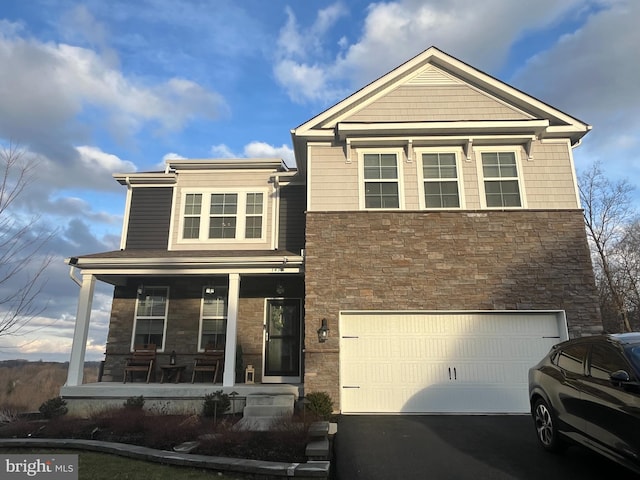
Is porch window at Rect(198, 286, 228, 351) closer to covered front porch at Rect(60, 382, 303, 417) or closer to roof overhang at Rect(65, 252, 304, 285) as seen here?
roof overhang at Rect(65, 252, 304, 285)

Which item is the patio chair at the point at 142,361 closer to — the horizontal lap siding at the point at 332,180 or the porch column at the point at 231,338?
the porch column at the point at 231,338

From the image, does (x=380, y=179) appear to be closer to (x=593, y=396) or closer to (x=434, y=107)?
(x=434, y=107)

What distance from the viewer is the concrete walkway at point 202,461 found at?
4945mm

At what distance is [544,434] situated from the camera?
555 cm

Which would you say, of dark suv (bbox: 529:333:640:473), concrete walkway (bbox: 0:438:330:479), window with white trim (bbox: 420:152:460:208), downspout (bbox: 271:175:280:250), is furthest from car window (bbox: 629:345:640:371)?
downspout (bbox: 271:175:280:250)

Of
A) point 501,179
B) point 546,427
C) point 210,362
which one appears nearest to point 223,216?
point 210,362

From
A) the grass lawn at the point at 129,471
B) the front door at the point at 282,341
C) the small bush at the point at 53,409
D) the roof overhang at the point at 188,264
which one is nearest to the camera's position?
the grass lawn at the point at 129,471

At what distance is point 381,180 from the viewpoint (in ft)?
33.8

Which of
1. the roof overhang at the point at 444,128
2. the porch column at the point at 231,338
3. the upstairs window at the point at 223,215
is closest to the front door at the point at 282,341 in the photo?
the porch column at the point at 231,338

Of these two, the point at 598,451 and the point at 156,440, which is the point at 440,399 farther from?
the point at 156,440

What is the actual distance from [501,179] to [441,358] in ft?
15.1

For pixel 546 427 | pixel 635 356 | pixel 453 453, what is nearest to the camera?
pixel 635 356

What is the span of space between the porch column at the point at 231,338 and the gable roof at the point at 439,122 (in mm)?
3957

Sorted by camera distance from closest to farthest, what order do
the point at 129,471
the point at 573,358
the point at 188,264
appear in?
the point at 573,358
the point at 129,471
the point at 188,264
